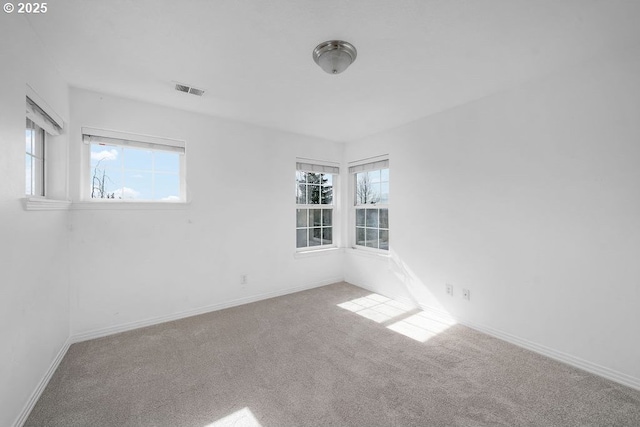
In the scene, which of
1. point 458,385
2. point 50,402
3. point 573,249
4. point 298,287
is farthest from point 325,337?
point 573,249

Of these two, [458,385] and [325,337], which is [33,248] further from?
[458,385]

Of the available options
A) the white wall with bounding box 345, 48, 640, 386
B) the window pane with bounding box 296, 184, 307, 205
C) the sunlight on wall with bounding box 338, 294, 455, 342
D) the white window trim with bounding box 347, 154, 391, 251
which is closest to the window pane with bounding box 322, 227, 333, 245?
the white window trim with bounding box 347, 154, 391, 251

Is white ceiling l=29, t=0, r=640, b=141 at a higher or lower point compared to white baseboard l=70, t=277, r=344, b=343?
higher

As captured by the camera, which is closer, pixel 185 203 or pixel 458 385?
pixel 458 385

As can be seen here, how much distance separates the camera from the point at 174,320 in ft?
10.2

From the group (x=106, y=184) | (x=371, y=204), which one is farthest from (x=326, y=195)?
(x=106, y=184)

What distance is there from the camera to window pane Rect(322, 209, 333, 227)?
4.64 m

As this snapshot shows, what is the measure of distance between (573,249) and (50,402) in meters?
4.13

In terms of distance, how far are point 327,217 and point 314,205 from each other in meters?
0.37

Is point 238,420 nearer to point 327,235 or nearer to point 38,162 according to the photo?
point 38,162

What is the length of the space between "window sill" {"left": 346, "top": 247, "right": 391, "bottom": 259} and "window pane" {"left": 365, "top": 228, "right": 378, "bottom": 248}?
0.09 meters

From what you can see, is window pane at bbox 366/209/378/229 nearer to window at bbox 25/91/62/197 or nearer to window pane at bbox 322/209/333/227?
window pane at bbox 322/209/333/227

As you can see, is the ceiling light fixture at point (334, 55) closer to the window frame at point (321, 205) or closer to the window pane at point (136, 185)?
the window frame at point (321, 205)

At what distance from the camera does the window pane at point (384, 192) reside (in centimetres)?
405
